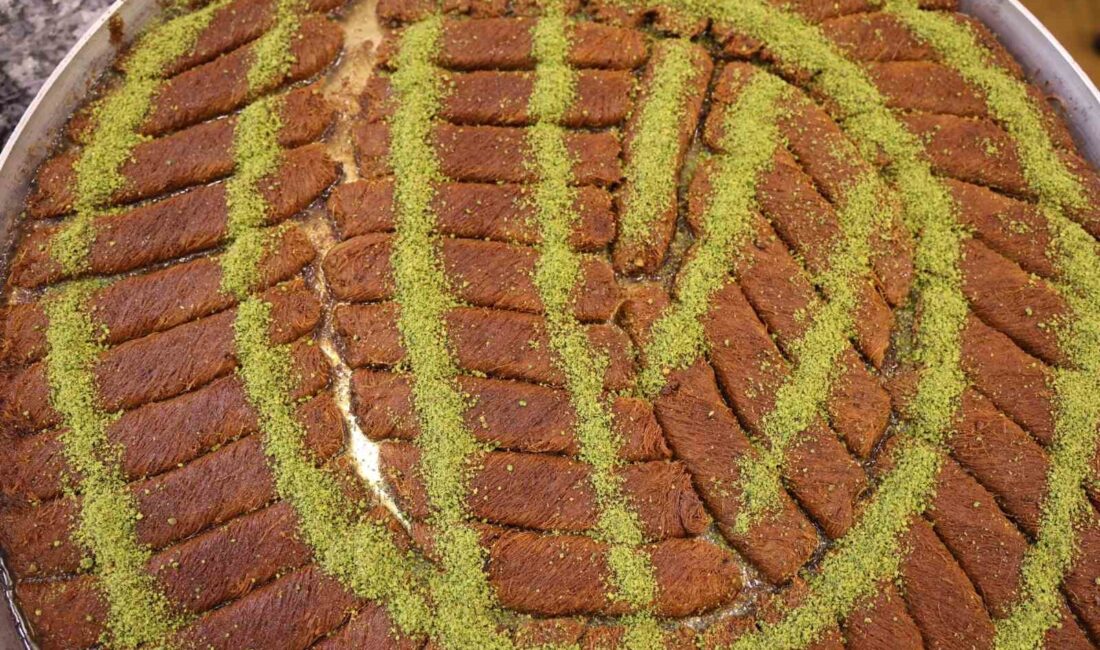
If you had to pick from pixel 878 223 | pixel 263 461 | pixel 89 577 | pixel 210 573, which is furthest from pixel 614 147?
pixel 89 577

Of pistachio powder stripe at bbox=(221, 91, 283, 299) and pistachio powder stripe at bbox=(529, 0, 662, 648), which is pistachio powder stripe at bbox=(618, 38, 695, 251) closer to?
pistachio powder stripe at bbox=(529, 0, 662, 648)

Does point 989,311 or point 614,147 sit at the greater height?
point 614,147

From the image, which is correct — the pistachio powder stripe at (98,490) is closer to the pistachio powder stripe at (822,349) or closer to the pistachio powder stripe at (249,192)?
Answer: the pistachio powder stripe at (249,192)

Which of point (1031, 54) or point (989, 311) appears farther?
point (1031, 54)

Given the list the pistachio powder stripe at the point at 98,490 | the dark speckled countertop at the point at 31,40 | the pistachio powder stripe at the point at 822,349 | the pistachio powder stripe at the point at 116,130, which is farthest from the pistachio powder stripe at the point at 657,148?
the dark speckled countertop at the point at 31,40

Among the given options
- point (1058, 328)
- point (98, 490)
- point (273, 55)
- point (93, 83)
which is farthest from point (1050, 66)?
point (98, 490)

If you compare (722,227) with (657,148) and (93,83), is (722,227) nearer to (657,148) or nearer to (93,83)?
(657,148)

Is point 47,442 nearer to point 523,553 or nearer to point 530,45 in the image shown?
point 523,553
